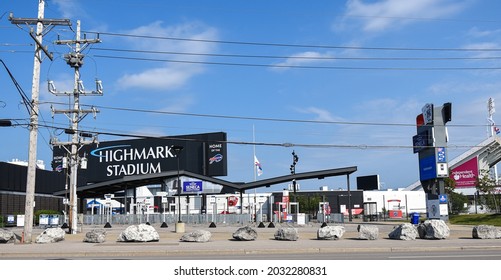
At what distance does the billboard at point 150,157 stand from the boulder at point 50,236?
52710 mm

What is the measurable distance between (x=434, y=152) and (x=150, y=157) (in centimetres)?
5402

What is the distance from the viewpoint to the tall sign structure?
4438 cm

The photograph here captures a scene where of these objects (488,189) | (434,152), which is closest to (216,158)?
(488,189)

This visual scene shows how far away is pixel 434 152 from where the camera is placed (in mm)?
45031

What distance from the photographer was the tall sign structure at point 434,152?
4438 centimetres

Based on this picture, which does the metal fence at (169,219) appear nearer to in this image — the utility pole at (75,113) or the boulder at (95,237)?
the utility pole at (75,113)

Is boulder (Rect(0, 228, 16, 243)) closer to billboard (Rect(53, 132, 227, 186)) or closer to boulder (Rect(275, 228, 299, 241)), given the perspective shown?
boulder (Rect(275, 228, 299, 241))

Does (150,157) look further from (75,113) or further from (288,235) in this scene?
(288,235)

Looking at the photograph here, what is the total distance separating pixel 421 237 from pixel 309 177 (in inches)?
1085

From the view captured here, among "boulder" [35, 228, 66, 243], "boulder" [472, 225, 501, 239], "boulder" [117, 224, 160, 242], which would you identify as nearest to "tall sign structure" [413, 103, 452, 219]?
"boulder" [472, 225, 501, 239]

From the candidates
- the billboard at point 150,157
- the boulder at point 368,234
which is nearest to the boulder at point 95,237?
the boulder at point 368,234

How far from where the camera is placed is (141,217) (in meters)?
56.4
